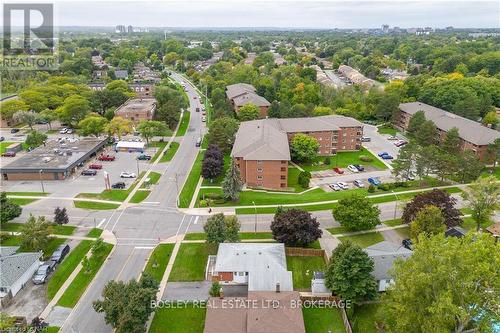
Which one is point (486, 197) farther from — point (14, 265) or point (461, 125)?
point (14, 265)

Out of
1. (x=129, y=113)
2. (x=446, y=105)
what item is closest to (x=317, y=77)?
(x=446, y=105)

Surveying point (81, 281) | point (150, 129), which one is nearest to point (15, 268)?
point (81, 281)

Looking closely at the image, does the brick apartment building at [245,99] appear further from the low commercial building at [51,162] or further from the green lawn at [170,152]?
the low commercial building at [51,162]

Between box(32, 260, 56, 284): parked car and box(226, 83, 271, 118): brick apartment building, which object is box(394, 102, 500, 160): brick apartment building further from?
box(32, 260, 56, 284): parked car

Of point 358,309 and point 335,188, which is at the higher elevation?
point 335,188

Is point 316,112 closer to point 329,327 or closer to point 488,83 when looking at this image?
point 488,83

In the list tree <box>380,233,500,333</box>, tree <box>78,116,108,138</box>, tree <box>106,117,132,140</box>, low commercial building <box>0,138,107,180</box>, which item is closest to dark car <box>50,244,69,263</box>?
low commercial building <box>0,138,107,180</box>

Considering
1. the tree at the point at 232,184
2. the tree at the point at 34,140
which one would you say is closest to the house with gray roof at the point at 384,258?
the tree at the point at 232,184
